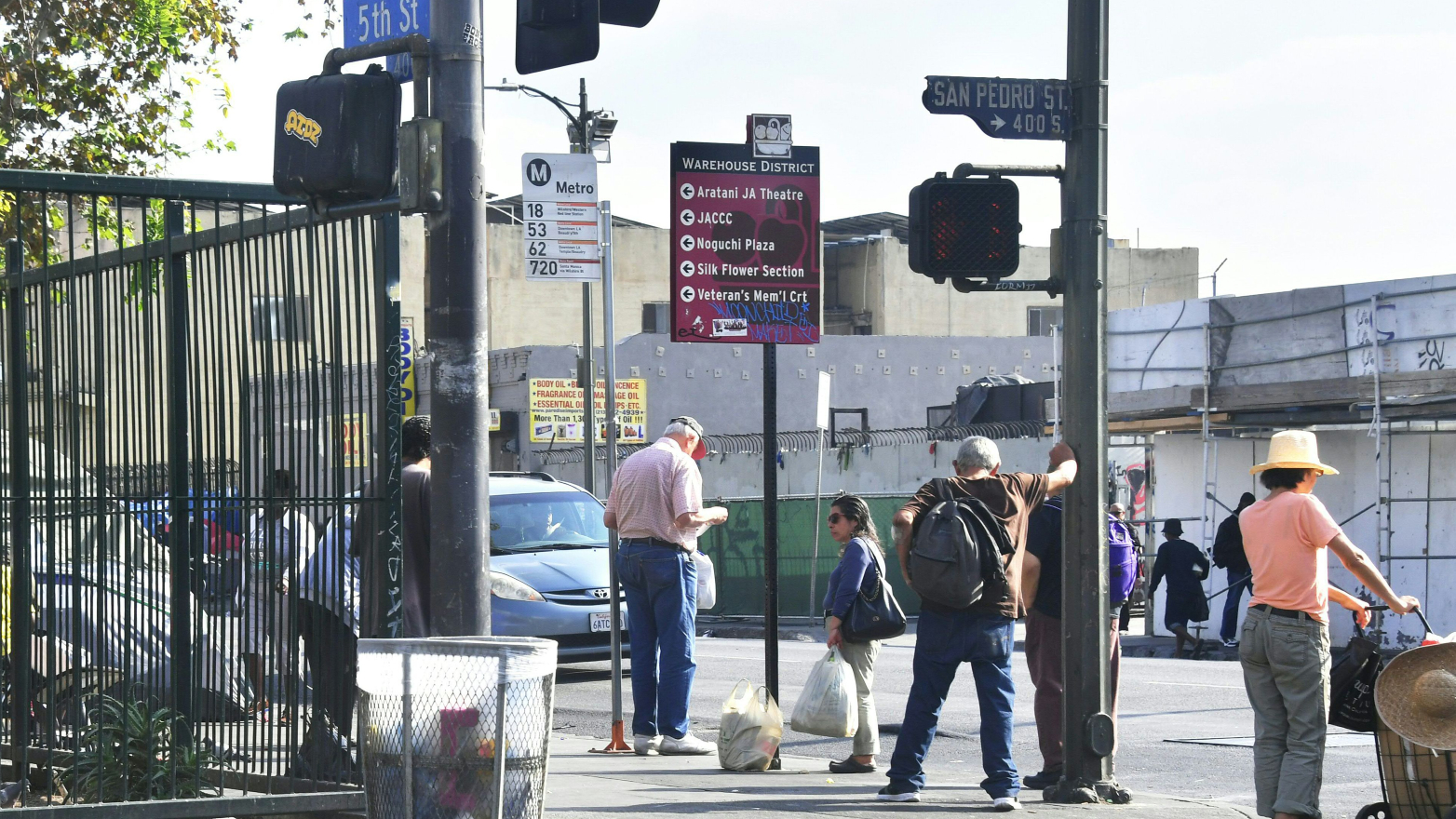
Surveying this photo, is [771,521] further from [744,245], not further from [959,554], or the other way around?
[959,554]

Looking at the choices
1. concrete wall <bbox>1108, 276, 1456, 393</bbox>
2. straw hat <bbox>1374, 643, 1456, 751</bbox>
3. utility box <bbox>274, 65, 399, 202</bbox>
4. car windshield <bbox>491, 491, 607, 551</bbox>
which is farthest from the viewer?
concrete wall <bbox>1108, 276, 1456, 393</bbox>

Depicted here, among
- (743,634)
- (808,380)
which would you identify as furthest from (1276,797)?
(808,380)

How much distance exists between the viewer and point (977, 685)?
7863 mm

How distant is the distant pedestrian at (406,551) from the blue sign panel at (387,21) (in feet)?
4.80

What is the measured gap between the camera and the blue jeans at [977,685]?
309 inches

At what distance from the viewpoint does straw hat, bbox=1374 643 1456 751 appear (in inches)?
267

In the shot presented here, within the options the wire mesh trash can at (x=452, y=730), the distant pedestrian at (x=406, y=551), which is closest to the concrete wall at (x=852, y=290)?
the distant pedestrian at (x=406, y=551)

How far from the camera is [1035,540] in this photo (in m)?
8.79

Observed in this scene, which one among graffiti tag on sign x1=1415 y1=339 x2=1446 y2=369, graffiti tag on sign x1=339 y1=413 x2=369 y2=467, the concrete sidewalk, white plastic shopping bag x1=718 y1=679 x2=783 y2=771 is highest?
graffiti tag on sign x1=1415 y1=339 x2=1446 y2=369

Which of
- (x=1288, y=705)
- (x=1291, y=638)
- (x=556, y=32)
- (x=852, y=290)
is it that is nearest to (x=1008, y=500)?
(x=1291, y=638)

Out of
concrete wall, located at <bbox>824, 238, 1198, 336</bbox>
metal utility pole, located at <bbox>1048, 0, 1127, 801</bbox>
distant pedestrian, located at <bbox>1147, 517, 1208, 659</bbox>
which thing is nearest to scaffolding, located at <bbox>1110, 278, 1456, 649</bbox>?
distant pedestrian, located at <bbox>1147, 517, 1208, 659</bbox>

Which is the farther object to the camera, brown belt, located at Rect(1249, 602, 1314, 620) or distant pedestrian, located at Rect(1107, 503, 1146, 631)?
distant pedestrian, located at Rect(1107, 503, 1146, 631)

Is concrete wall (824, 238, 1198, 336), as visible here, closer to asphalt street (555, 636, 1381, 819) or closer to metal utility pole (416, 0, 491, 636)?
asphalt street (555, 636, 1381, 819)

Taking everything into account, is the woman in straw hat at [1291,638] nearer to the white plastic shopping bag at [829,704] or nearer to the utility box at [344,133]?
the white plastic shopping bag at [829,704]
